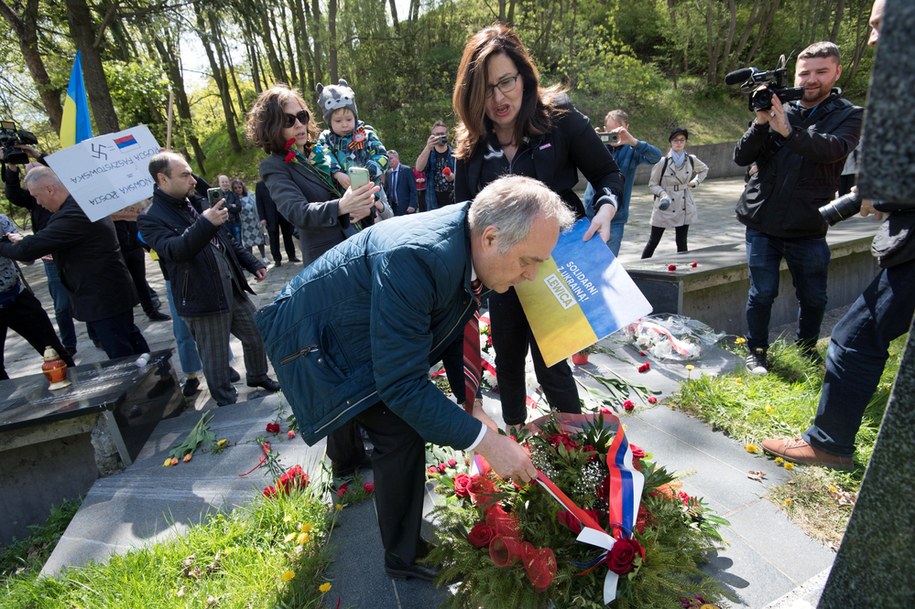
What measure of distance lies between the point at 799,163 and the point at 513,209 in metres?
2.65

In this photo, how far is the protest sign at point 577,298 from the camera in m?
2.10

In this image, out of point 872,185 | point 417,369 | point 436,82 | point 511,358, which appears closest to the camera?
point 872,185

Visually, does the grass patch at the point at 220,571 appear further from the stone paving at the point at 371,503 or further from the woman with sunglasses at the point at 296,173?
the woman with sunglasses at the point at 296,173

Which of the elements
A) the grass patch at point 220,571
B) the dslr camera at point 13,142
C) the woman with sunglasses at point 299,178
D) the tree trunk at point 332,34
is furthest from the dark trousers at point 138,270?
the tree trunk at point 332,34

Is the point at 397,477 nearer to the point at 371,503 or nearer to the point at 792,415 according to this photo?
the point at 371,503

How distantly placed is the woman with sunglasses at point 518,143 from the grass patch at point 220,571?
4.22ft

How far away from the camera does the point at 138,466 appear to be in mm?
3090

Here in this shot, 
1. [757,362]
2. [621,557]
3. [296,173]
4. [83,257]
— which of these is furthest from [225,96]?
[621,557]

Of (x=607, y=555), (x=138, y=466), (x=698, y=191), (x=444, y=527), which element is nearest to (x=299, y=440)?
(x=138, y=466)

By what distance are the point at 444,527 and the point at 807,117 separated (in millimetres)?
3348

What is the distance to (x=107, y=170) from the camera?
4.04 meters

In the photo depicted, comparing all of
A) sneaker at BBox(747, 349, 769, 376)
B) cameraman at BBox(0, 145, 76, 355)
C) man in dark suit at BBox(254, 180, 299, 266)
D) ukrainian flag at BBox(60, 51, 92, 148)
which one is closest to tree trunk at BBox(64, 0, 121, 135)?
man in dark suit at BBox(254, 180, 299, 266)

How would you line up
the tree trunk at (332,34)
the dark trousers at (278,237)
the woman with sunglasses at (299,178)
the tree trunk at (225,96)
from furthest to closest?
1. the tree trunk at (225,96)
2. the tree trunk at (332,34)
3. the dark trousers at (278,237)
4. the woman with sunglasses at (299,178)

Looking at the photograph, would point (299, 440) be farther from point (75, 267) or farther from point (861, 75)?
point (861, 75)
